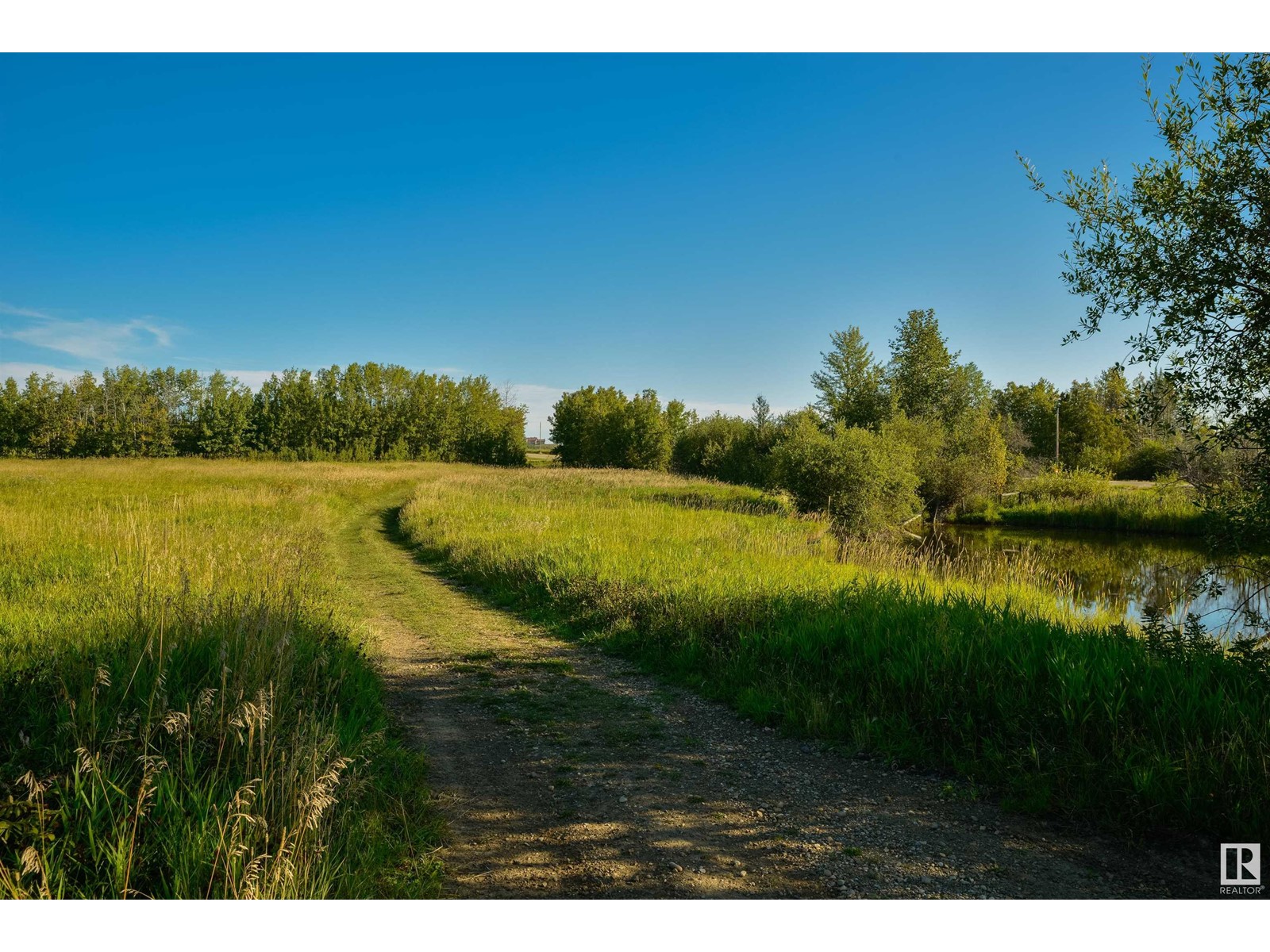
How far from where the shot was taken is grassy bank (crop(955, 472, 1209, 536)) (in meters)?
34.8

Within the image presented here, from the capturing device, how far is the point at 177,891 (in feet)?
10.4

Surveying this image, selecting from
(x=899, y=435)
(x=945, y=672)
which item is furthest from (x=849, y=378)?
(x=945, y=672)

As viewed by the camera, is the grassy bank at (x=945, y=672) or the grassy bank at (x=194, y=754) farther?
the grassy bank at (x=945, y=672)

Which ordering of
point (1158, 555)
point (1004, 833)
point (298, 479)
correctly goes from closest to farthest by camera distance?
point (1004, 833), point (1158, 555), point (298, 479)

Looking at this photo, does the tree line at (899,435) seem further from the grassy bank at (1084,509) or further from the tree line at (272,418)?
the tree line at (272,418)

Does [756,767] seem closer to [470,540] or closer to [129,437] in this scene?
[470,540]

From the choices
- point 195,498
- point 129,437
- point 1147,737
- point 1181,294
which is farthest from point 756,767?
point 129,437

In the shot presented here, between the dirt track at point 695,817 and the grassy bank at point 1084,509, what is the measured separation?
112 ft

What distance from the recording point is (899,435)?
3888 centimetres

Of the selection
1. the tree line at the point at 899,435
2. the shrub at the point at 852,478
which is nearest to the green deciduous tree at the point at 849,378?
the tree line at the point at 899,435

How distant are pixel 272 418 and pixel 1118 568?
86.3 metres

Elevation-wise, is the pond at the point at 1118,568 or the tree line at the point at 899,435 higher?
the tree line at the point at 899,435

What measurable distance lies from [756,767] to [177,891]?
13.2 ft

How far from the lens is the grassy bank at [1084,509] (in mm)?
34781
